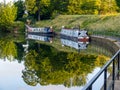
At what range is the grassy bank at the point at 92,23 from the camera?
159 ft

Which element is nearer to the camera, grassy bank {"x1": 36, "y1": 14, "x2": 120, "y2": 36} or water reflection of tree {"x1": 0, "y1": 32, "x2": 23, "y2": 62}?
water reflection of tree {"x1": 0, "y1": 32, "x2": 23, "y2": 62}

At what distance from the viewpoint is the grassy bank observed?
159ft

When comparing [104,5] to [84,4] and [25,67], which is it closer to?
[84,4]

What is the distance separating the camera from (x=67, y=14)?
83812mm

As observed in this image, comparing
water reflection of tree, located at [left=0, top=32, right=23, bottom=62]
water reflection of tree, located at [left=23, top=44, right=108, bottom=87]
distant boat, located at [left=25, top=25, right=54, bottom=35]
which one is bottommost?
distant boat, located at [left=25, top=25, right=54, bottom=35]

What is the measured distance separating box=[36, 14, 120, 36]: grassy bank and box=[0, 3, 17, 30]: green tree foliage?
7051 millimetres

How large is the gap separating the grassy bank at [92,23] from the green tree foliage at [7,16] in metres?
7.05

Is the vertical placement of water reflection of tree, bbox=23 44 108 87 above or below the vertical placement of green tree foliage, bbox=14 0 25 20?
above

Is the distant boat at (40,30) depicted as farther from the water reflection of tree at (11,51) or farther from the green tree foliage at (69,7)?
the water reflection of tree at (11,51)

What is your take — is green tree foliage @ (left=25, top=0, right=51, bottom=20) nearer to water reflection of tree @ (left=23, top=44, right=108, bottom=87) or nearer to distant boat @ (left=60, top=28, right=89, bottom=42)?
distant boat @ (left=60, top=28, right=89, bottom=42)

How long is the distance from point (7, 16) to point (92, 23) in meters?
32.6

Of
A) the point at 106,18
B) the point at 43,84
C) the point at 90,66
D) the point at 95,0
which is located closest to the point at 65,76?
the point at 43,84

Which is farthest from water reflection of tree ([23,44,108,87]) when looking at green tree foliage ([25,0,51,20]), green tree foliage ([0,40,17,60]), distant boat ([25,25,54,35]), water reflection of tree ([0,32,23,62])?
green tree foliage ([25,0,51,20])

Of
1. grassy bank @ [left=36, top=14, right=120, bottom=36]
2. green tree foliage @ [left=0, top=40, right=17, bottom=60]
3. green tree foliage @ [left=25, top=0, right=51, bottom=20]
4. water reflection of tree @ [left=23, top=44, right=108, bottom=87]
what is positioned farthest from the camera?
green tree foliage @ [left=25, top=0, right=51, bottom=20]
